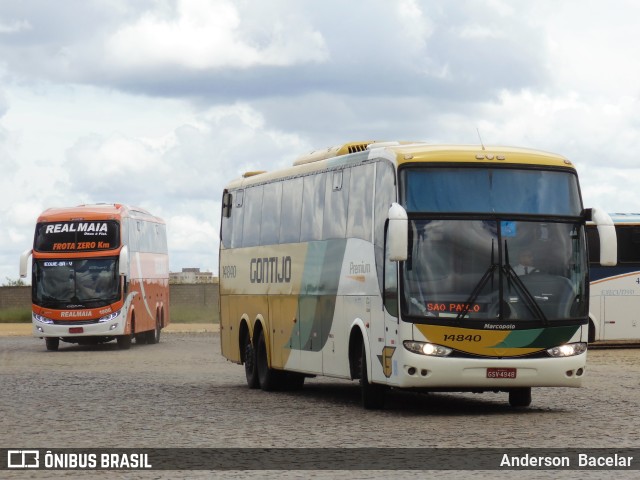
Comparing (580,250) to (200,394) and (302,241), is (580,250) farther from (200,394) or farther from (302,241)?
(200,394)

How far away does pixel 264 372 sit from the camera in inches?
989

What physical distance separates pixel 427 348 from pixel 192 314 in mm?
62821

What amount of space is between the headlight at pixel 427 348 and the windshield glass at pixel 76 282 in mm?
27284

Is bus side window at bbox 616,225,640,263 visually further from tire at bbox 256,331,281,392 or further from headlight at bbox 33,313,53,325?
tire at bbox 256,331,281,392

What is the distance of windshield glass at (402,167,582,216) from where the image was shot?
1888 centimetres

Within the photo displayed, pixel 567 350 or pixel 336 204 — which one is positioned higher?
pixel 336 204

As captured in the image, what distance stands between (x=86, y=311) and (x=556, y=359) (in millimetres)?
28019

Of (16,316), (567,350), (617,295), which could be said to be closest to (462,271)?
(567,350)

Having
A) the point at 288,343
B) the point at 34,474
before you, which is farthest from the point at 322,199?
the point at 34,474

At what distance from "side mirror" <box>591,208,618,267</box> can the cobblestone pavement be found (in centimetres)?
189

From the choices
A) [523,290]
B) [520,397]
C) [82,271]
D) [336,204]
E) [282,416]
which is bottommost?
[282,416]

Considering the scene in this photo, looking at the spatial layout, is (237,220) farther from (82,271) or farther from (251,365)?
(82,271)

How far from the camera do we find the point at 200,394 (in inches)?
936

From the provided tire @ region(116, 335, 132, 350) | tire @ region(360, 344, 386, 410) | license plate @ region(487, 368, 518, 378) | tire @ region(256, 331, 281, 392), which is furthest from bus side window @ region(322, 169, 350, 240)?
tire @ region(116, 335, 132, 350)
